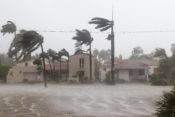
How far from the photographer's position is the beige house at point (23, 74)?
150ft

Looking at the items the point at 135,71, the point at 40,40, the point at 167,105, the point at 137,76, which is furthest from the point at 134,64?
the point at 167,105

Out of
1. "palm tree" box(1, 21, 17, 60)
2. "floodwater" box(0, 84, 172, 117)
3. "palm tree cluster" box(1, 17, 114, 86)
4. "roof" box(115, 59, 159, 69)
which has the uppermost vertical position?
"palm tree" box(1, 21, 17, 60)

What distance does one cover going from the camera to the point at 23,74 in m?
47.4

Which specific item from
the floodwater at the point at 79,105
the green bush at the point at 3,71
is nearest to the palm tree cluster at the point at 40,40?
the green bush at the point at 3,71

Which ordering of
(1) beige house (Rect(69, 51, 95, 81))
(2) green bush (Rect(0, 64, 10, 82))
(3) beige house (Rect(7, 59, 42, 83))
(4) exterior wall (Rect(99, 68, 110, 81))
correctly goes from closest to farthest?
(3) beige house (Rect(7, 59, 42, 83)) → (1) beige house (Rect(69, 51, 95, 81)) → (2) green bush (Rect(0, 64, 10, 82)) → (4) exterior wall (Rect(99, 68, 110, 81))

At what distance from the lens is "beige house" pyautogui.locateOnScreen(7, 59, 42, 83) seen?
45.7m

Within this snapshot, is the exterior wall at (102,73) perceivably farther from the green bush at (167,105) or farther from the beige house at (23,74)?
the green bush at (167,105)

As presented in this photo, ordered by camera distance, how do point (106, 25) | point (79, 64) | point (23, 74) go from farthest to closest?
point (23, 74) → point (79, 64) → point (106, 25)

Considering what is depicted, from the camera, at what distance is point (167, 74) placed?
124 feet

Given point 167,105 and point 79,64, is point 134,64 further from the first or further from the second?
point 167,105

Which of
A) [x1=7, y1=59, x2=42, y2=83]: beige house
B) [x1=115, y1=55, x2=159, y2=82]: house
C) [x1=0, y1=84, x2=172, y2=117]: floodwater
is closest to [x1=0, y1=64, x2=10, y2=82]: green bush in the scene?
[x1=7, y1=59, x2=42, y2=83]: beige house

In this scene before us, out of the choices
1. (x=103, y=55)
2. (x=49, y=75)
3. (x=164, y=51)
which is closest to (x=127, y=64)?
(x=49, y=75)

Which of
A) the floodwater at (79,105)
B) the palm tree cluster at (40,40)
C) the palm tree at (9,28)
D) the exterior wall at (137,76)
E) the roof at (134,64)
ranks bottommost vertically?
the floodwater at (79,105)

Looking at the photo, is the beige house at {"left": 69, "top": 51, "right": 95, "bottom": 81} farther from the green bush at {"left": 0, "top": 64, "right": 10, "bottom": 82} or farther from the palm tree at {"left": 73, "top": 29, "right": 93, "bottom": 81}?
the green bush at {"left": 0, "top": 64, "right": 10, "bottom": 82}
